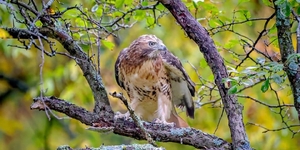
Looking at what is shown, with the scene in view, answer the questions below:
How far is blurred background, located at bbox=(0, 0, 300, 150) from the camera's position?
5.74 metres

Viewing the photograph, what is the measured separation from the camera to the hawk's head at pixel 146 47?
425 cm

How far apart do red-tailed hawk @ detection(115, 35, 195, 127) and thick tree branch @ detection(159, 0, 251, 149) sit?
1385 mm

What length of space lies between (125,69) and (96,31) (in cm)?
102

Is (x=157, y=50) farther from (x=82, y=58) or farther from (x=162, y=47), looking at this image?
(x=82, y=58)

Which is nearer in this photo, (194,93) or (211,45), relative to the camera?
(211,45)

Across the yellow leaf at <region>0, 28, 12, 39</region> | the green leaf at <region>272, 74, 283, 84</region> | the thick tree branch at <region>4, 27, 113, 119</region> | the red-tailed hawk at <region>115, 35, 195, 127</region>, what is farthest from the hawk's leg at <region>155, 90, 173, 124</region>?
the green leaf at <region>272, 74, 283, 84</region>

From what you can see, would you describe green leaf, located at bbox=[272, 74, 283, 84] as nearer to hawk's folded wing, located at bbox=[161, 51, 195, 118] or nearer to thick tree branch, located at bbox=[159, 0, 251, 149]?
thick tree branch, located at bbox=[159, 0, 251, 149]

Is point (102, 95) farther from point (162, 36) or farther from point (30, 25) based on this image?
point (162, 36)

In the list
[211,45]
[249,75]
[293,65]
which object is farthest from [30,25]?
[293,65]

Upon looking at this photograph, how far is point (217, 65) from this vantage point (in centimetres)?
271

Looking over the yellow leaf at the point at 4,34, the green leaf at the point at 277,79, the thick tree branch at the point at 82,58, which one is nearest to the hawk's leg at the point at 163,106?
Result: the thick tree branch at the point at 82,58

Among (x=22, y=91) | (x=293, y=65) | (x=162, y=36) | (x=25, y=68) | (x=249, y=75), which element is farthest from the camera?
(x=22, y=91)

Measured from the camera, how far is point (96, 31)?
3293 millimetres

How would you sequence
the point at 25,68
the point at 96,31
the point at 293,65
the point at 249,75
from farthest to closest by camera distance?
the point at 25,68
the point at 96,31
the point at 293,65
the point at 249,75
